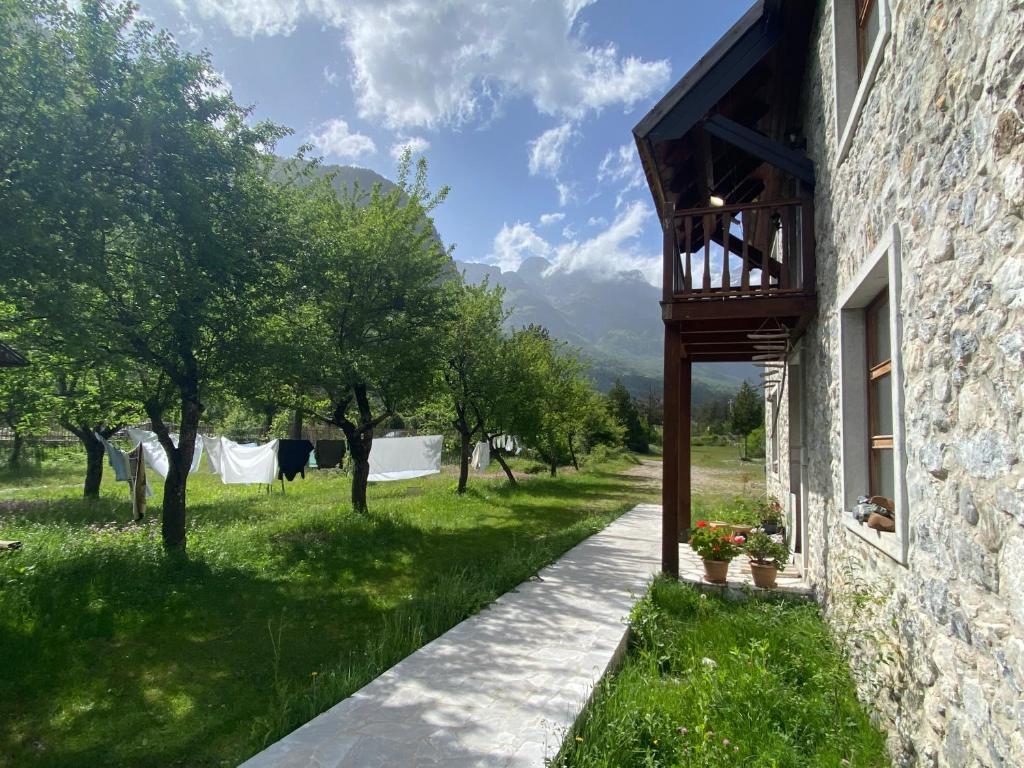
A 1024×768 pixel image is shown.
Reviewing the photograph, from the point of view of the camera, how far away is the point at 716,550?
6.21 meters

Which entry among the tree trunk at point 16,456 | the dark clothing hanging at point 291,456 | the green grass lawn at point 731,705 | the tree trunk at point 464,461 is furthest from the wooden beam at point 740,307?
the tree trunk at point 16,456

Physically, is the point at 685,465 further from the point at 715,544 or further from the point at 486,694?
the point at 486,694

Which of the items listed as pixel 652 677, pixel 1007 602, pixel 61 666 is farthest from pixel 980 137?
pixel 61 666

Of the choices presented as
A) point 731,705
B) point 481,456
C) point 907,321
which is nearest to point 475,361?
point 481,456

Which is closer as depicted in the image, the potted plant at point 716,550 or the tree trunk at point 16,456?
the potted plant at point 716,550

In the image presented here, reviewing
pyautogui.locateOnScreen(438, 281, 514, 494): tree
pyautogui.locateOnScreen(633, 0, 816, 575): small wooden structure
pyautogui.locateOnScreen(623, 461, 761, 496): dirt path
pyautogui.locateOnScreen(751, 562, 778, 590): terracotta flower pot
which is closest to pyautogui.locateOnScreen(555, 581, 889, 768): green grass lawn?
pyautogui.locateOnScreen(751, 562, 778, 590): terracotta flower pot

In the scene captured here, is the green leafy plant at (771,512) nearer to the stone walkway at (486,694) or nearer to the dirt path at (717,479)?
the stone walkway at (486,694)

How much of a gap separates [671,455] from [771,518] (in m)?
3.26

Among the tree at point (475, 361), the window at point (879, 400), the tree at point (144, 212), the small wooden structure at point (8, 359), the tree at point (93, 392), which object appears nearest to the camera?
the window at point (879, 400)

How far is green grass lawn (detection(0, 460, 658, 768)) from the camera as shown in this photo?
3.70 meters

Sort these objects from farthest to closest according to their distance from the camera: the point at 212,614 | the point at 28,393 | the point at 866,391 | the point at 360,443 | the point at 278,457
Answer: the point at 278,457
the point at 360,443
the point at 28,393
the point at 212,614
the point at 866,391

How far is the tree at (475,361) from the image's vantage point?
1514 centimetres

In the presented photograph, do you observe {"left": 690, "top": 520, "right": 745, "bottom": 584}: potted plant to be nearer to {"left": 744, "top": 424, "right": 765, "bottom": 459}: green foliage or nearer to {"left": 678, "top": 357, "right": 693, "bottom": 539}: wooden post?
{"left": 678, "top": 357, "right": 693, "bottom": 539}: wooden post

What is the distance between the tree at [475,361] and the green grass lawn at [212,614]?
189 inches
